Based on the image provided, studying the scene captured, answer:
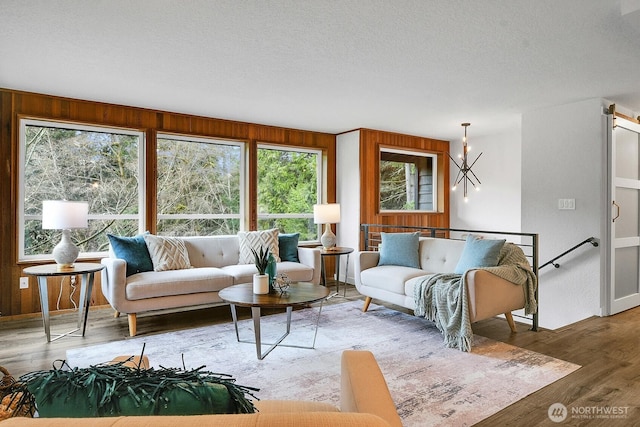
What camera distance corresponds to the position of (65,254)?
3525 millimetres

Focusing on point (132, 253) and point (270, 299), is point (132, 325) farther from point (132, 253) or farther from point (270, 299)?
point (270, 299)

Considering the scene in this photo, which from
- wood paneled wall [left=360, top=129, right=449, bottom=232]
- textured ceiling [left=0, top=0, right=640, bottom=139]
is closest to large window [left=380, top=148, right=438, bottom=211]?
wood paneled wall [left=360, top=129, right=449, bottom=232]

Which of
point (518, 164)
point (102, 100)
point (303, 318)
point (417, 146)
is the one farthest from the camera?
point (417, 146)

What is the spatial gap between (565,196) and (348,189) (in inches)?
113

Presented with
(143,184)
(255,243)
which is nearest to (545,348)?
(255,243)

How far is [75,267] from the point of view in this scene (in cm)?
359

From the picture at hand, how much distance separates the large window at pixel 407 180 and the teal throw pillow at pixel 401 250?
1.92 meters

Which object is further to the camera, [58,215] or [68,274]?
[58,215]

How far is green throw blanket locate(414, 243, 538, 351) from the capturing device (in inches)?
125

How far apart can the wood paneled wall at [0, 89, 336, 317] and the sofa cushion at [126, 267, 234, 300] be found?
1.17 metres

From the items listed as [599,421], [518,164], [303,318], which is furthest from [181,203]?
[518,164]

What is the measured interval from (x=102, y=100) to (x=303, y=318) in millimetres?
3271

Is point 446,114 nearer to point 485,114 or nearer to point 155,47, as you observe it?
point 485,114

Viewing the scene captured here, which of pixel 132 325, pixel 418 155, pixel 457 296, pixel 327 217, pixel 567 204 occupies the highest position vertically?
pixel 418 155
